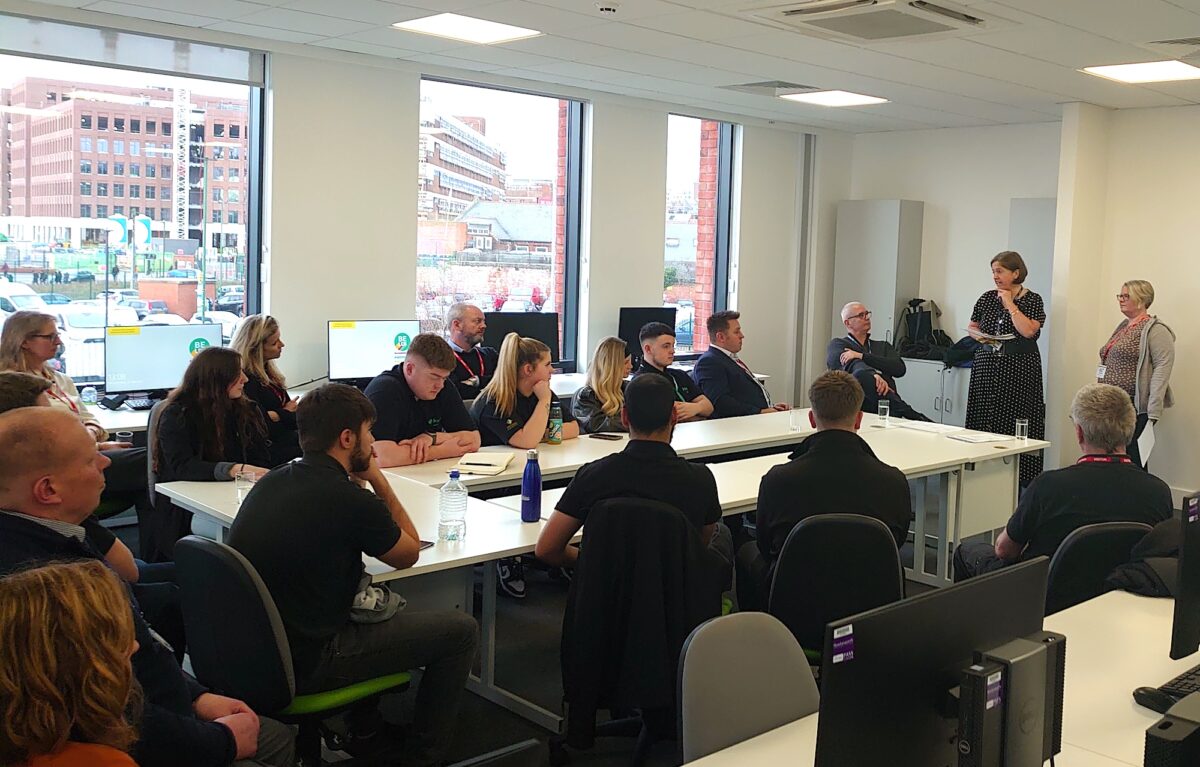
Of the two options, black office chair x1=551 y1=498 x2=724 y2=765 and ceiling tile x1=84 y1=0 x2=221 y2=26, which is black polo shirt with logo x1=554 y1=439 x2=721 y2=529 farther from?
ceiling tile x1=84 y1=0 x2=221 y2=26

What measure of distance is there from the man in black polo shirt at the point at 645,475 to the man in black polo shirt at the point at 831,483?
307 millimetres

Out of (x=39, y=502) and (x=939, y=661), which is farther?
(x=39, y=502)

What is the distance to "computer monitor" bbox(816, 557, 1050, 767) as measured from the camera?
1.46 metres

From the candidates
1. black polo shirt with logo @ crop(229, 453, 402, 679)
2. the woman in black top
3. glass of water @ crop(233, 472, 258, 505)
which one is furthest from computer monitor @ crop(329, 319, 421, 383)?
black polo shirt with logo @ crop(229, 453, 402, 679)

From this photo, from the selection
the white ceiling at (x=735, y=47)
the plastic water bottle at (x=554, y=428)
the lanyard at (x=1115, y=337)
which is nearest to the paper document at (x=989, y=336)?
the lanyard at (x=1115, y=337)

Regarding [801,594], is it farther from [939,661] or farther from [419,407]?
[419,407]

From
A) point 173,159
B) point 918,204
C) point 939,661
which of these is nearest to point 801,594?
point 939,661

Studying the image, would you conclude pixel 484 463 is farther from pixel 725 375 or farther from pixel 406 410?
pixel 725 375

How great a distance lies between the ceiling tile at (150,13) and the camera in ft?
18.0

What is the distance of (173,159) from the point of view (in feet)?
21.3

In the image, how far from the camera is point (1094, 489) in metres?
3.56

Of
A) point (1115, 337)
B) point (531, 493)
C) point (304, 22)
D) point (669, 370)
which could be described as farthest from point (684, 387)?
point (1115, 337)

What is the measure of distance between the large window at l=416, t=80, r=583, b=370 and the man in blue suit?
6.43 feet

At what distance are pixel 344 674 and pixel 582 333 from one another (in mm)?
5704
